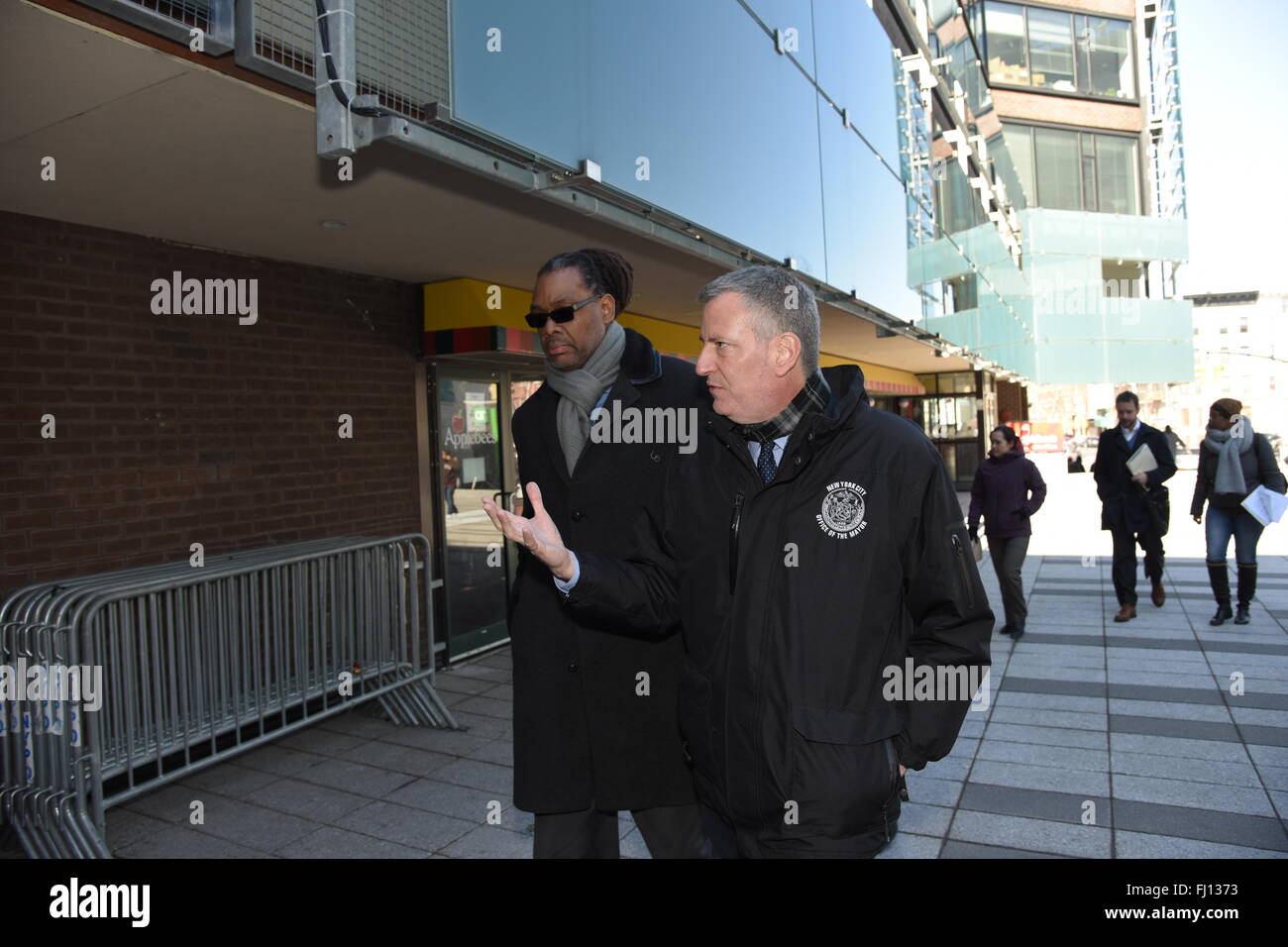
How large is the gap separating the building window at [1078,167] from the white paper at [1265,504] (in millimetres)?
30199

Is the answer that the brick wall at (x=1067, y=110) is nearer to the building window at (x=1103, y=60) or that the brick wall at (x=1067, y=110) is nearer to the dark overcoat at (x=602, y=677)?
the building window at (x=1103, y=60)

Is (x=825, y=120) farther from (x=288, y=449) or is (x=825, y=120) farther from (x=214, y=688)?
(x=214, y=688)

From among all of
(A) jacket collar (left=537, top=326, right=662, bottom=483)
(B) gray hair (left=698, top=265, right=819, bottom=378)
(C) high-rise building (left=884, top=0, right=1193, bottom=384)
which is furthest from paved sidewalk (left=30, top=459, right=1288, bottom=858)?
(C) high-rise building (left=884, top=0, right=1193, bottom=384)

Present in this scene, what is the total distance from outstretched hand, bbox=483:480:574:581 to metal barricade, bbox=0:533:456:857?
2460 millimetres

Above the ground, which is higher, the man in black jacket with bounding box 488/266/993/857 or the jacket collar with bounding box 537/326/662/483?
the jacket collar with bounding box 537/326/662/483

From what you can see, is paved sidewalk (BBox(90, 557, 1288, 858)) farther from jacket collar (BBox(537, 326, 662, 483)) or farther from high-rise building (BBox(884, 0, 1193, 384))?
high-rise building (BBox(884, 0, 1193, 384))

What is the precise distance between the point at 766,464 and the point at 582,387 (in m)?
0.68

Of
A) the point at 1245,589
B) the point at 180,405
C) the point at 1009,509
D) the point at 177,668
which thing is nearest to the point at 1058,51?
the point at 1245,589

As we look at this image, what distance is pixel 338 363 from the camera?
6.34 metres

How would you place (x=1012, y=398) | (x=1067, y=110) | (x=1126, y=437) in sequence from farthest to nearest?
(x=1067, y=110)
(x=1012, y=398)
(x=1126, y=437)

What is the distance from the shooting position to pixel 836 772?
177cm

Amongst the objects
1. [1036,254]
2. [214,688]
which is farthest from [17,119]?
[1036,254]

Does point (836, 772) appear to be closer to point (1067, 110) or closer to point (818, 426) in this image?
point (818, 426)

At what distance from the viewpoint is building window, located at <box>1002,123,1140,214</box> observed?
34.4 meters
